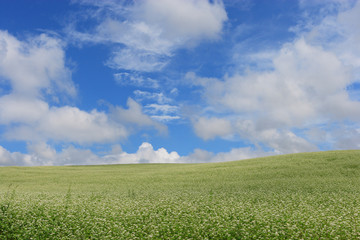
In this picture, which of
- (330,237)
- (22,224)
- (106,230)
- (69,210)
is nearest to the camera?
(330,237)

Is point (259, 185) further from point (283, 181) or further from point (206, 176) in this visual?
point (206, 176)

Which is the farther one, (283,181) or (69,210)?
(283,181)

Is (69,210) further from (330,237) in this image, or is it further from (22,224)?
(330,237)

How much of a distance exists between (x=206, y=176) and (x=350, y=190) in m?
18.9

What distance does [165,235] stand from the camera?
13555mm

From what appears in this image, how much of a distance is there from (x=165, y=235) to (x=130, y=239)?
156cm

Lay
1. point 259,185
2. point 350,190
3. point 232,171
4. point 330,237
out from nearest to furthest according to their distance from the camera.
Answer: point 330,237
point 350,190
point 259,185
point 232,171

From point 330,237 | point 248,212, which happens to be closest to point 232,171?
point 248,212

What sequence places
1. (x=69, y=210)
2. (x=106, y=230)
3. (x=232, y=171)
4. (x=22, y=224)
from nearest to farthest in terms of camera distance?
(x=106, y=230)
(x=22, y=224)
(x=69, y=210)
(x=232, y=171)

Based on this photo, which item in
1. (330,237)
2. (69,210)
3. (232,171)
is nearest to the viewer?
(330,237)

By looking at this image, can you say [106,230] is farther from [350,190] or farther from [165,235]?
[350,190]

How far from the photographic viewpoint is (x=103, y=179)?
45.5 meters

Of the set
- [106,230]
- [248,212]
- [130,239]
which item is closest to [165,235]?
[130,239]

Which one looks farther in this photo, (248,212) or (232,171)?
(232,171)
